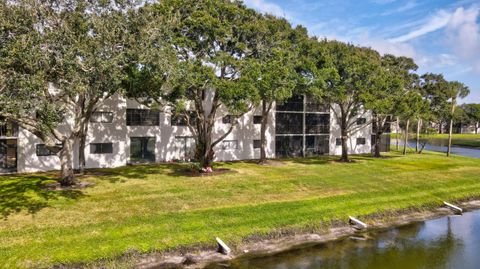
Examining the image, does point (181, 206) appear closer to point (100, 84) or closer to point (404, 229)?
point (100, 84)

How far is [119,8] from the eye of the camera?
22172 mm

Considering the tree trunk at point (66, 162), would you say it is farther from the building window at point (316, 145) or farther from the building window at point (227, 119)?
the building window at point (316, 145)

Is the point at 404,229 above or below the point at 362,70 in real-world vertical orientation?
below

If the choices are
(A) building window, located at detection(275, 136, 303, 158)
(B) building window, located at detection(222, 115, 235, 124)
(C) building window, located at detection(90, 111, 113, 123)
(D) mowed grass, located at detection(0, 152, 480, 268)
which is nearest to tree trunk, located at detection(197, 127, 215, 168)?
(D) mowed grass, located at detection(0, 152, 480, 268)

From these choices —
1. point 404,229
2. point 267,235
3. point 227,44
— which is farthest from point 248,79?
point 404,229

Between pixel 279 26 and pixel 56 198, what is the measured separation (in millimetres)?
22773

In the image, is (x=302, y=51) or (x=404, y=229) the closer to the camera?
(x=404, y=229)

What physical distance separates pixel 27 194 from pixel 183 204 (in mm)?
9359

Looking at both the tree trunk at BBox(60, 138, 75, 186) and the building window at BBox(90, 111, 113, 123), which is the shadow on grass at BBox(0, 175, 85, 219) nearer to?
the tree trunk at BBox(60, 138, 75, 186)

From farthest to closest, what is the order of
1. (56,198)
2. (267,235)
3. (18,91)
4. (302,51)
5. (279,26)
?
(302,51) < (279,26) < (56,198) < (267,235) < (18,91)

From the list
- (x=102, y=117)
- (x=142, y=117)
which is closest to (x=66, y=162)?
(x=102, y=117)

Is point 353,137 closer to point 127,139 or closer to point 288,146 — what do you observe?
point 288,146

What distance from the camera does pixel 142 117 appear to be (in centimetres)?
3622

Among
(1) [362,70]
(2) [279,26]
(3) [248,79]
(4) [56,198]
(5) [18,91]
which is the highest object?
(2) [279,26]
